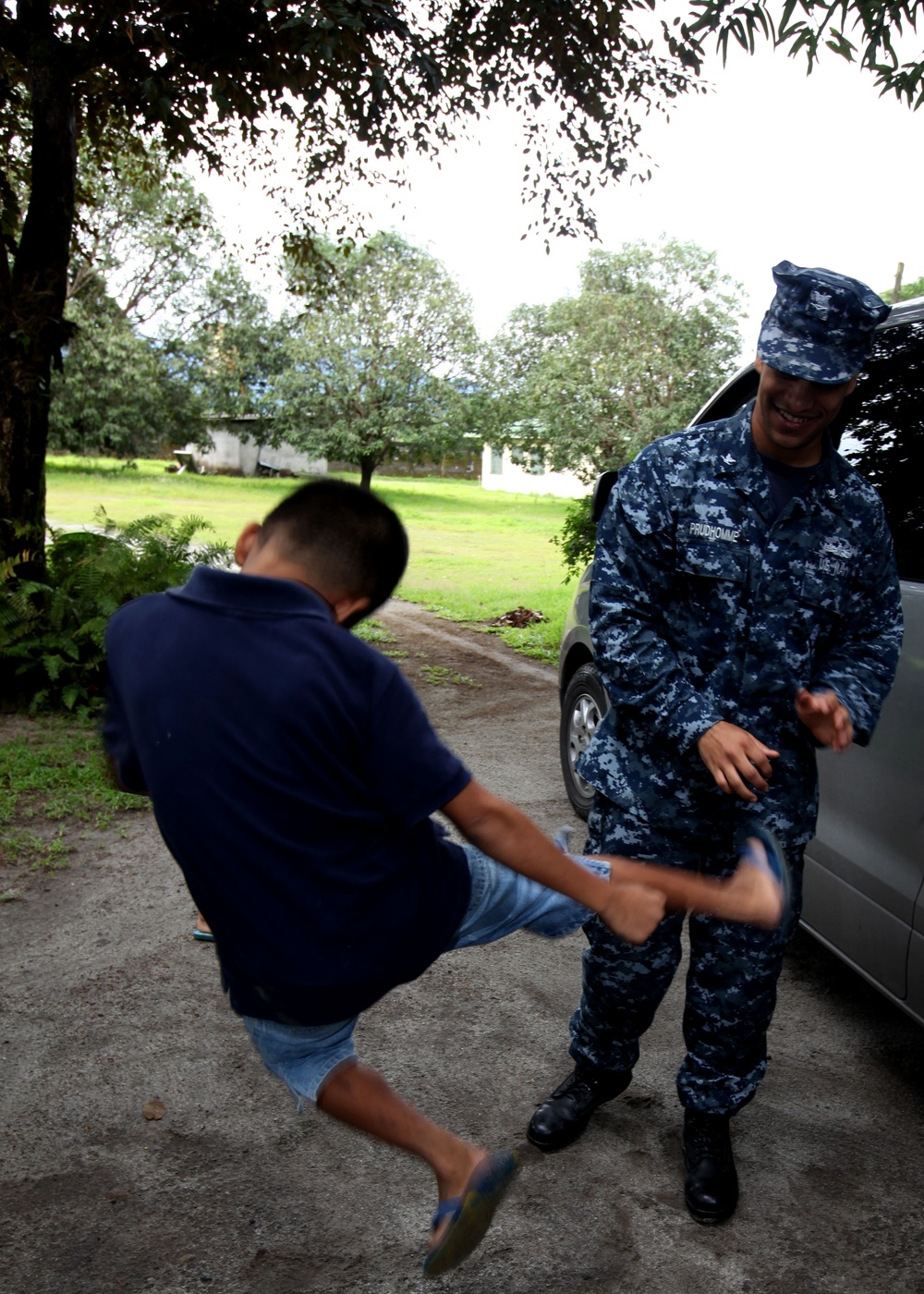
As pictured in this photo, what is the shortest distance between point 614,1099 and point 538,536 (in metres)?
24.4

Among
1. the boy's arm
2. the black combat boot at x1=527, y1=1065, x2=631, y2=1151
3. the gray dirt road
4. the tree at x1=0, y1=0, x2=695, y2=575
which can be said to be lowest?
the gray dirt road

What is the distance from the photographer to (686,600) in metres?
2.57

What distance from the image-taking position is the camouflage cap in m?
2.34

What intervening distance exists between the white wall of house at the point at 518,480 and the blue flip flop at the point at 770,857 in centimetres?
4323

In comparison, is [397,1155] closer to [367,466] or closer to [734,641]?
[734,641]

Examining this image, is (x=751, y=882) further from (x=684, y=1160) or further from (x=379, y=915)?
(x=684, y=1160)

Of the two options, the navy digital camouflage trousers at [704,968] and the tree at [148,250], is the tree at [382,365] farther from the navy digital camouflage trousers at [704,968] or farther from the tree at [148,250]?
the navy digital camouflage trousers at [704,968]

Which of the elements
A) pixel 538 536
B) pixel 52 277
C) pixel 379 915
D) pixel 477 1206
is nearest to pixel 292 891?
pixel 379 915

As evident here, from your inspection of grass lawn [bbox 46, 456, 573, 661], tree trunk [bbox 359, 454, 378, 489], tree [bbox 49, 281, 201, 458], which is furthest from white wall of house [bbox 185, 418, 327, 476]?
tree trunk [bbox 359, 454, 378, 489]

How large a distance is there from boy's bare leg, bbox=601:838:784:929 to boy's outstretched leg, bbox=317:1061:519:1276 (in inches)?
21.5

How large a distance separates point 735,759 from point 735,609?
14.9 inches

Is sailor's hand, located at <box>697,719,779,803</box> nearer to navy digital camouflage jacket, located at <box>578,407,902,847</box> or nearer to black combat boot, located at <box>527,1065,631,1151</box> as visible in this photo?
navy digital camouflage jacket, located at <box>578,407,902,847</box>

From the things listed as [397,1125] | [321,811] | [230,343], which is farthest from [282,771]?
[230,343]

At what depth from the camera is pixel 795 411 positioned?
2404 millimetres
